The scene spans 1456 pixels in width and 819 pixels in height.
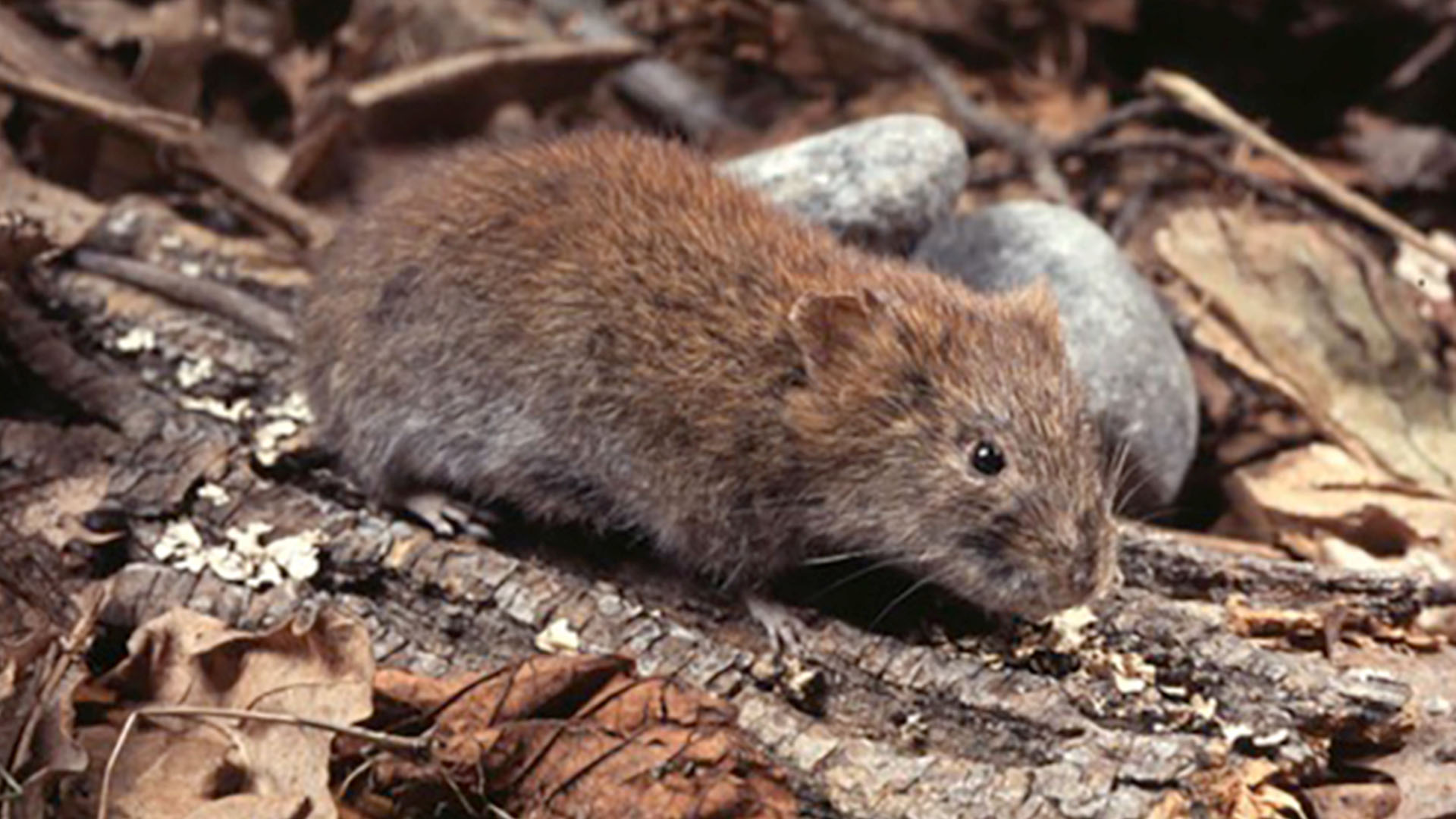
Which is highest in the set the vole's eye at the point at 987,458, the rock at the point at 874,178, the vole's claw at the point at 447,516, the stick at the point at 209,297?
the rock at the point at 874,178

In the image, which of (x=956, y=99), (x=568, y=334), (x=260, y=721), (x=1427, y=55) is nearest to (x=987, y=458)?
(x=568, y=334)

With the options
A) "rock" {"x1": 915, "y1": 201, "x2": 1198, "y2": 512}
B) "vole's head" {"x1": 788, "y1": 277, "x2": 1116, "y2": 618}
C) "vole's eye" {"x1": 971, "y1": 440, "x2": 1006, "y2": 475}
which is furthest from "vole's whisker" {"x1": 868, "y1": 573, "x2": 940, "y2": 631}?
"rock" {"x1": 915, "y1": 201, "x2": 1198, "y2": 512}

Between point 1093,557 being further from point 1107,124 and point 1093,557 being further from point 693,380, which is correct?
point 1107,124

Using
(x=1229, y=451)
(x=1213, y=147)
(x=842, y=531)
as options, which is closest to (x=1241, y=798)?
(x=842, y=531)

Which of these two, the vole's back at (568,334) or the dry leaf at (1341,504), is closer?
the vole's back at (568,334)

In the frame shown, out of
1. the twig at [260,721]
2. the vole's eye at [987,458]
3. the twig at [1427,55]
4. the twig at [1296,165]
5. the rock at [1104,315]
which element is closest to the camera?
the twig at [260,721]

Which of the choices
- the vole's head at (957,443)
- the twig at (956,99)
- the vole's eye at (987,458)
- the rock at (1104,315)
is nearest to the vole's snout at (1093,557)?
the vole's head at (957,443)

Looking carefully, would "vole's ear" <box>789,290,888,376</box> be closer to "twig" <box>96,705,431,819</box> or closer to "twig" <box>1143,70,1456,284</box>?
"twig" <box>96,705,431,819</box>

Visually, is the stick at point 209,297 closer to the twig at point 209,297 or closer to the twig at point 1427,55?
the twig at point 209,297
